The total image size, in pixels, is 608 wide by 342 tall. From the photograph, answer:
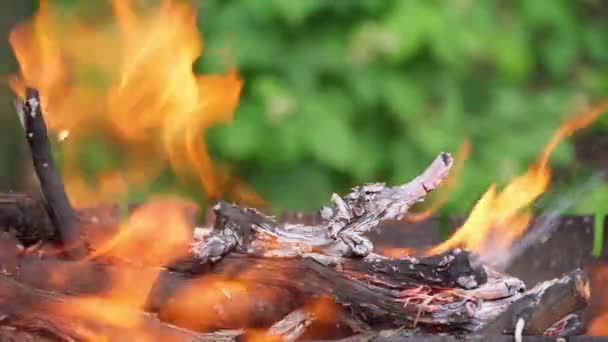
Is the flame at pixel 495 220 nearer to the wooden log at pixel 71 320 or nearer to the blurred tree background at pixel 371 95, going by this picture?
the wooden log at pixel 71 320

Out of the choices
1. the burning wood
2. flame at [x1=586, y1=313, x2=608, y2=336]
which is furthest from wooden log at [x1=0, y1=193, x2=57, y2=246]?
flame at [x1=586, y1=313, x2=608, y2=336]

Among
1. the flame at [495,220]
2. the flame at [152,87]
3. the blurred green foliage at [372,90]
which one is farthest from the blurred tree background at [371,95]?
the flame at [495,220]

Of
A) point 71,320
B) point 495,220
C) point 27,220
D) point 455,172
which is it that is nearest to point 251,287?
point 71,320

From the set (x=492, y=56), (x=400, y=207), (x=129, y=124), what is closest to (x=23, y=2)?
(x=129, y=124)

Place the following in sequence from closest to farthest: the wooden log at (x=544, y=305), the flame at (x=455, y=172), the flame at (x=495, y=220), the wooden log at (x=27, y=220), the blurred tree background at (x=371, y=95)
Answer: the wooden log at (x=544, y=305) → the wooden log at (x=27, y=220) → the flame at (x=495, y=220) → the flame at (x=455, y=172) → the blurred tree background at (x=371, y=95)

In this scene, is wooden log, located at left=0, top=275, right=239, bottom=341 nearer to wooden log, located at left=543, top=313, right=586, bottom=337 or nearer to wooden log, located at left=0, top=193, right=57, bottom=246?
A: wooden log, located at left=0, top=193, right=57, bottom=246

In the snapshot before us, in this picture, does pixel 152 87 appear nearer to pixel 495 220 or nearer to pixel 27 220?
pixel 27 220
